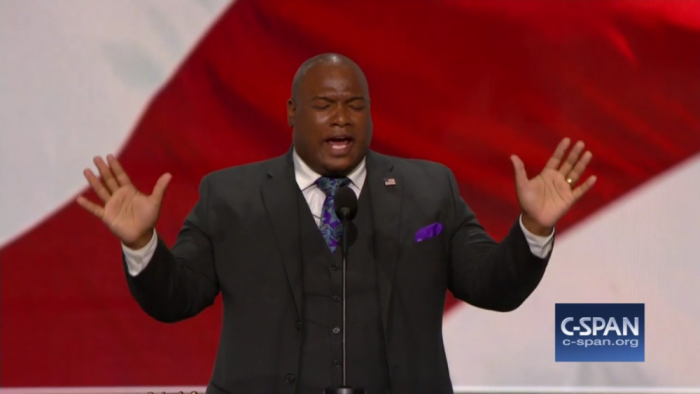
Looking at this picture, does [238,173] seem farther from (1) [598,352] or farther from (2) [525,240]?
(1) [598,352]

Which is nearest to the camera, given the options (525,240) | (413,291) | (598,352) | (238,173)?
(525,240)

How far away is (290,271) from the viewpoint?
228cm

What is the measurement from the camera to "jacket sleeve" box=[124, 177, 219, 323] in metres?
2.11

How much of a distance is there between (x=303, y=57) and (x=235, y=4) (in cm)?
36

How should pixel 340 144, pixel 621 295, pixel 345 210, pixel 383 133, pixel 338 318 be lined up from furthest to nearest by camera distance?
pixel 383 133 < pixel 621 295 < pixel 340 144 < pixel 338 318 < pixel 345 210

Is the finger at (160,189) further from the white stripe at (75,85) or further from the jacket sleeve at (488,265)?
the white stripe at (75,85)

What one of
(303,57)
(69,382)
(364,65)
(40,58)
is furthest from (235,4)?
(69,382)

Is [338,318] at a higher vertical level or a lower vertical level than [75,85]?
lower

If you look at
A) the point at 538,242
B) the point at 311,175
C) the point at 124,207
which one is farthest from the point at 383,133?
the point at 124,207

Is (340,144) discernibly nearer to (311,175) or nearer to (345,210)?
(311,175)

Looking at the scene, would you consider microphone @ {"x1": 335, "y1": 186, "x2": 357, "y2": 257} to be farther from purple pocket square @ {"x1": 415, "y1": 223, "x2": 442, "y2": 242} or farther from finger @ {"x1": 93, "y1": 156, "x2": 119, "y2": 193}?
finger @ {"x1": 93, "y1": 156, "x2": 119, "y2": 193}

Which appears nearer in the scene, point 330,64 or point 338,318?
point 338,318

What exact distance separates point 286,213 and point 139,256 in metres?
0.45

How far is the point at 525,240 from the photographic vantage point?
209cm
